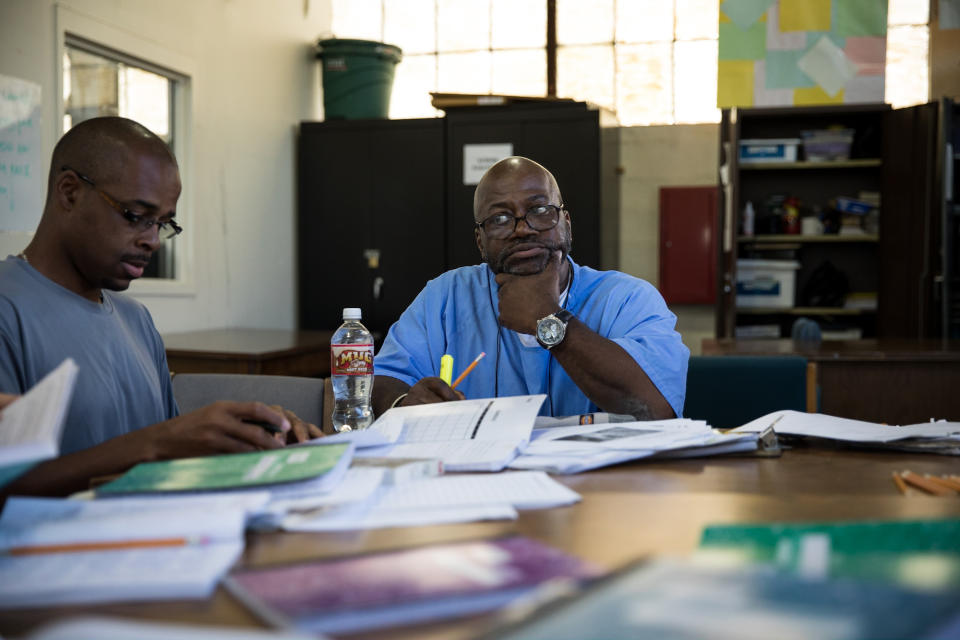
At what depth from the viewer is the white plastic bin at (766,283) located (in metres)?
4.77

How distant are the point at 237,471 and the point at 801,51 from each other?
4.38 meters

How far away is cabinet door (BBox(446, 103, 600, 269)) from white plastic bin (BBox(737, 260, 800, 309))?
937 millimetres

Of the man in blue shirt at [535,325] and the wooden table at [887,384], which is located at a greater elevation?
the man in blue shirt at [535,325]

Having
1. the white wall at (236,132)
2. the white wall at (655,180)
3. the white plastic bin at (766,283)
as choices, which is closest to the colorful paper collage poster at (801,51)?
the white wall at (655,180)

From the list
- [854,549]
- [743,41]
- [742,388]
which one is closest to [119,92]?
[742,388]

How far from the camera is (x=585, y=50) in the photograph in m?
5.50

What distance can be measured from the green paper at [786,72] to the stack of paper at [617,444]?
3721 millimetres

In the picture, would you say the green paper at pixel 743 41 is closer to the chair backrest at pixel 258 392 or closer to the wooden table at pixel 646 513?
the chair backrest at pixel 258 392

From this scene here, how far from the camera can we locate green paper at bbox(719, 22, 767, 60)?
4430 mm

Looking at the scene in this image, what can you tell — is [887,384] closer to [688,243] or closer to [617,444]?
[617,444]

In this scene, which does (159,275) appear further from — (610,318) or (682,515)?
(682,515)

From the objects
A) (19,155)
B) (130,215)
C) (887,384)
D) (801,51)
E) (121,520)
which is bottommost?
(887,384)

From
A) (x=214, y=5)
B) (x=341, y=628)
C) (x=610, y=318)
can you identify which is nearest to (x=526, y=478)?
(x=341, y=628)

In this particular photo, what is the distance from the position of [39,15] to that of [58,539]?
3.05 meters
